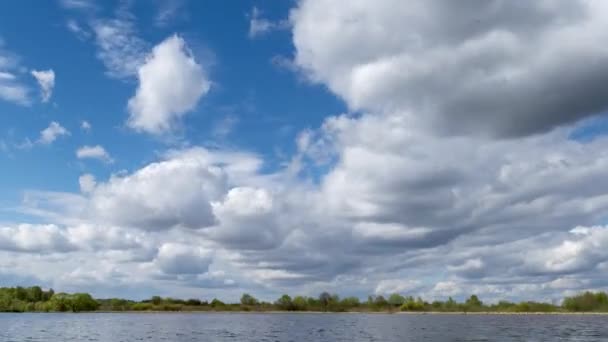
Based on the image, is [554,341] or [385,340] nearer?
[554,341]

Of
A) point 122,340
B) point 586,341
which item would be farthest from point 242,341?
point 586,341

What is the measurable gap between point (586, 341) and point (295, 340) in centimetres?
4712

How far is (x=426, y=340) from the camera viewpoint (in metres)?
93.4

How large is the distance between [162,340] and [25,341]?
21.4 m

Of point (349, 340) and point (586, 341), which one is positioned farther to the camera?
point (349, 340)

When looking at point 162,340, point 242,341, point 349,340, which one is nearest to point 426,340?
point 349,340

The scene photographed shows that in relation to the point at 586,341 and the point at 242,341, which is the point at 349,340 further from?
the point at 586,341

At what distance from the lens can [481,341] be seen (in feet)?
294

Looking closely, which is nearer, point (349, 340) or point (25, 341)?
point (25, 341)

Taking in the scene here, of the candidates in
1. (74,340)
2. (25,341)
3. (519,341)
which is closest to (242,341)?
(74,340)

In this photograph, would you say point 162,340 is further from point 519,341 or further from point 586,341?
point 586,341

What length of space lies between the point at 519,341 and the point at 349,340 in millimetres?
27640

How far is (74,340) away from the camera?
92.9 meters

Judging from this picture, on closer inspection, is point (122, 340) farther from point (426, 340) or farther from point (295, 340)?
point (426, 340)
